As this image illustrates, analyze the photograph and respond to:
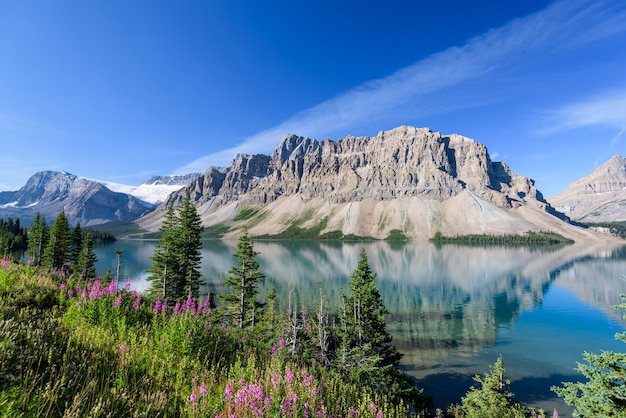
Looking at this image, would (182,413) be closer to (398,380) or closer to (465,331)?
(398,380)

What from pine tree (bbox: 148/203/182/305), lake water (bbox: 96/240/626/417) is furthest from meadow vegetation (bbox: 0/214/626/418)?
pine tree (bbox: 148/203/182/305)

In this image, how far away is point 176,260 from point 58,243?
3727 cm

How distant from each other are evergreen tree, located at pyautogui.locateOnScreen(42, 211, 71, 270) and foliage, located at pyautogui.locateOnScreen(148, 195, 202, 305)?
3118cm

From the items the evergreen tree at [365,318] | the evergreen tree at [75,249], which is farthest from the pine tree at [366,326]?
the evergreen tree at [75,249]

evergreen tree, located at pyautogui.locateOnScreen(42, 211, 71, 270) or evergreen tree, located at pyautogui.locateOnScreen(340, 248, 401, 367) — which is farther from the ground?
evergreen tree, located at pyautogui.locateOnScreen(42, 211, 71, 270)

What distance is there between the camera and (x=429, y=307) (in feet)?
223

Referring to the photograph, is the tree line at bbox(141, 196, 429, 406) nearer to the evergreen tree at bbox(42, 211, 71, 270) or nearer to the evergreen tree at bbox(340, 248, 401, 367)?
the evergreen tree at bbox(340, 248, 401, 367)

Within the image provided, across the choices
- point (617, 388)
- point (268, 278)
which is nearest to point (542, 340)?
point (617, 388)

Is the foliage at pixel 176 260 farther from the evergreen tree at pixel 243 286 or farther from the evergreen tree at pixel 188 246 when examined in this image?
the evergreen tree at pixel 243 286

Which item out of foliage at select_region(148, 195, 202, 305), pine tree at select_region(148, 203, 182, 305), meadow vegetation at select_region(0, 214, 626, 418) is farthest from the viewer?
foliage at select_region(148, 195, 202, 305)

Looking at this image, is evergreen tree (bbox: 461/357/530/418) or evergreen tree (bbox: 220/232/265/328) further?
evergreen tree (bbox: 220/232/265/328)

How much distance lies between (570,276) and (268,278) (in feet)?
347

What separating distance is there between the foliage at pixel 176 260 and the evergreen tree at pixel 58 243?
102ft

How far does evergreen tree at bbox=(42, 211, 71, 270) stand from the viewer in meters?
59.7
